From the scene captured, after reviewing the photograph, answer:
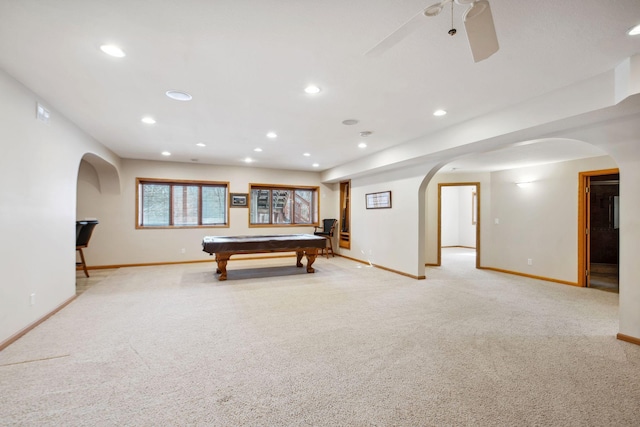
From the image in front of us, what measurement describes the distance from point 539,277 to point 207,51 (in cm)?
668

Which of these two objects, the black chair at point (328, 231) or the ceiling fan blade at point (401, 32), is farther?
the black chair at point (328, 231)

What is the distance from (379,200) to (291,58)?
4621 mm

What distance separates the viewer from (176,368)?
7.43 ft

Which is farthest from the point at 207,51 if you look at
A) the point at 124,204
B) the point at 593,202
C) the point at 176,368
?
the point at 593,202

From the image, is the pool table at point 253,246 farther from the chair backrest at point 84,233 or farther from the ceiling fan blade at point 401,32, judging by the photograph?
the ceiling fan blade at point 401,32

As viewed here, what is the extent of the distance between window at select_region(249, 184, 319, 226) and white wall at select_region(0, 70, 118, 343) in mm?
4346

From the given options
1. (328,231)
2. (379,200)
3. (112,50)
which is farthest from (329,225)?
(112,50)

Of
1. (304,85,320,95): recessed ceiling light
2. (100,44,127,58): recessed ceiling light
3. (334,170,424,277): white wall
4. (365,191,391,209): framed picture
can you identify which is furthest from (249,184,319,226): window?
(100,44,127,58): recessed ceiling light

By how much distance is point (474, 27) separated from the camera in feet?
4.89

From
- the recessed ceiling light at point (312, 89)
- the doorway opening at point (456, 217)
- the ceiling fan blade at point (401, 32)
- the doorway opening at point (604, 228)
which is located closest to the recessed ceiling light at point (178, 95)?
the recessed ceiling light at point (312, 89)

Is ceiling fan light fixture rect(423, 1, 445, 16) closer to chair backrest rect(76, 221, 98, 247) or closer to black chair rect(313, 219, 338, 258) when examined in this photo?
chair backrest rect(76, 221, 98, 247)

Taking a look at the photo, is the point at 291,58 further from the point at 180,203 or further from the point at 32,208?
the point at 180,203

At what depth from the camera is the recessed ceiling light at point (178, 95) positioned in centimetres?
300

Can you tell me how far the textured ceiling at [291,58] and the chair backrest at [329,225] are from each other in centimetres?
443
